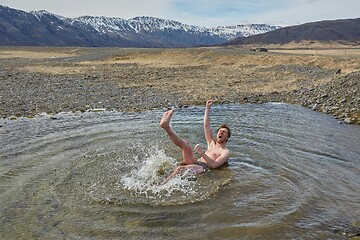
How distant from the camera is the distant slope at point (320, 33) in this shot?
564 ft

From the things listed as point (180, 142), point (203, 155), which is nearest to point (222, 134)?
point (203, 155)

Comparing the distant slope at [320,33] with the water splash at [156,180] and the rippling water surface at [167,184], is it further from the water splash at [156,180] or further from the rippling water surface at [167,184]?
the water splash at [156,180]

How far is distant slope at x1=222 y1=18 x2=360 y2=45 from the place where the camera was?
6767 inches

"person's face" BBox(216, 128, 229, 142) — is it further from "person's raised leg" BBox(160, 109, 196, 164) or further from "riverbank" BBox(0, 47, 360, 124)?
"riverbank" BBox(0, 47, 360, 124)

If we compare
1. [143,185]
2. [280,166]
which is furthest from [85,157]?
[280,166]

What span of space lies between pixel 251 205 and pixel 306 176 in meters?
2.34

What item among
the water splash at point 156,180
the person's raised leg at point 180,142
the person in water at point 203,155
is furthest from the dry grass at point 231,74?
the person's raised leg at point 180,142

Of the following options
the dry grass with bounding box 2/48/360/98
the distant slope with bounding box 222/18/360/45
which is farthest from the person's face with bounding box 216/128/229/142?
the distant slope with bounding box 222/18/360/45

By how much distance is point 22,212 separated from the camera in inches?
272

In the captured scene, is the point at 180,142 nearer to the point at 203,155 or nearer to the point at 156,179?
the point at 203,155

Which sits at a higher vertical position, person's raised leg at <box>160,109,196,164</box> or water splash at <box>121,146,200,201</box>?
person's raised leg at <box>160,109,196,164</box>

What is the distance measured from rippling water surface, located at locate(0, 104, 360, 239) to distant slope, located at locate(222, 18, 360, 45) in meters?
171

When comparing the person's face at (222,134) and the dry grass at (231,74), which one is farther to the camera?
the dry grass at (231,74)

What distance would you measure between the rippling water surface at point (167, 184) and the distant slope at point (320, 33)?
171 meters
